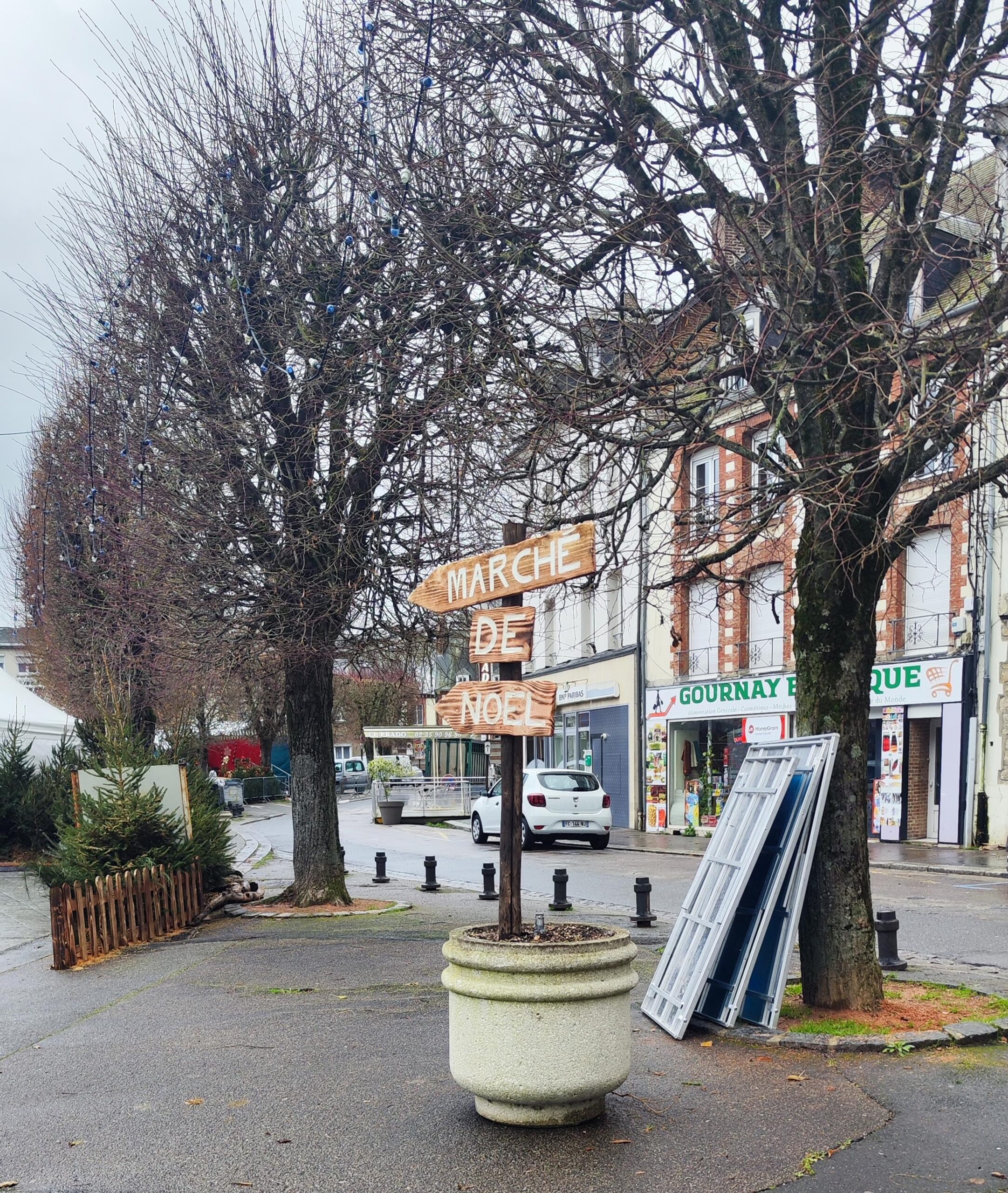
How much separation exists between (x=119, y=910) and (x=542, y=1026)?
7450mm

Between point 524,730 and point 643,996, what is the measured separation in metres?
3.29

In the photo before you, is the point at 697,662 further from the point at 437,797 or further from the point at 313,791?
the point at 313,791

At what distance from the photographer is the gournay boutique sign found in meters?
22.0

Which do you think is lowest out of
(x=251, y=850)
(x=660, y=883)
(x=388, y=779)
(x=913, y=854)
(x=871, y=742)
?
(x=388, y=779)

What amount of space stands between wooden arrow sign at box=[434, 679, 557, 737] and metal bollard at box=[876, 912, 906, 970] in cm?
434

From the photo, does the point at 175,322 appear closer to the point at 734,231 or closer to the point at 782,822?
the point at 734,231

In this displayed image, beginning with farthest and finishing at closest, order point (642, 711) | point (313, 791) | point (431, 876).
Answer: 1. point (642, 711)
2. point (431, 876)
3. point (313, 791)

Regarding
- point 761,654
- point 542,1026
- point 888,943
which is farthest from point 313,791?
point 761,654

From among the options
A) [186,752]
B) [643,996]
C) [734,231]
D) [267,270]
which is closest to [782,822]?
[643,996]

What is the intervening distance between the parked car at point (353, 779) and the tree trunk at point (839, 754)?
190ft

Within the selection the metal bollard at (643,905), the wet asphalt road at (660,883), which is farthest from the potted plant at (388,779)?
the metal bollard at (643,905)

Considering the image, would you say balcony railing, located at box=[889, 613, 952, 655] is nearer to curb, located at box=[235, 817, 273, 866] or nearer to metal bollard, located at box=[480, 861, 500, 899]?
metal bollard, located at box=[480, 861, 500, 899]

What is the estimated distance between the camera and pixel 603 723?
1339 inches

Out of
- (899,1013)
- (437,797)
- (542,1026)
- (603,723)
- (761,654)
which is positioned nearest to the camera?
(542,1026)
